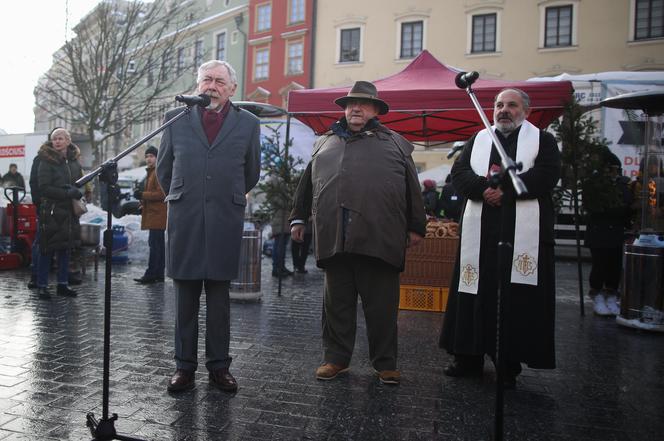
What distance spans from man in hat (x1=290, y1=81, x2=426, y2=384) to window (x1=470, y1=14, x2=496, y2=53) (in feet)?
75.4

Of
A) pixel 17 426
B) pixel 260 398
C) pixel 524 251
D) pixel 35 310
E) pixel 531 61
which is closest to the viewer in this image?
pixel 17 426

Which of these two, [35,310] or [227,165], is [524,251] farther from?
[35,310]

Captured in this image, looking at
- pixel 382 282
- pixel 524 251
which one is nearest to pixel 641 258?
pixel 524 251

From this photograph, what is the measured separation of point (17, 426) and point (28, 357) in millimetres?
1431

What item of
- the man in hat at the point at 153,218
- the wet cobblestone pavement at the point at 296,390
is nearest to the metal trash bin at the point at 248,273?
the wet cobblestone pavement at the point at 296,390

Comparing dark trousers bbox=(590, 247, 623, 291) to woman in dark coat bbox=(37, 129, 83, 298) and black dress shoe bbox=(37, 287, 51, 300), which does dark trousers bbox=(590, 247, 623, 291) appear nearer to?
woman in dark coat bbox=(37, 129, 83, 298)

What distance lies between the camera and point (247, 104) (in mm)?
8508

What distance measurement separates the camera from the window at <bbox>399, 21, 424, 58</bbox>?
86.4ft

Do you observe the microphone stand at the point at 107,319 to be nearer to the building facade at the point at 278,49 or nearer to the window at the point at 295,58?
the building facade at the point at 278,49

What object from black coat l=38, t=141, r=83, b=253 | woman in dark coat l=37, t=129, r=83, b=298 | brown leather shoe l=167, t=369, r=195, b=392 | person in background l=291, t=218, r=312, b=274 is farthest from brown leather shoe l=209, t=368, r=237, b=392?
person in background l=291, t=218, r=312, b=274

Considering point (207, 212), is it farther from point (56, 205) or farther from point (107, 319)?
point (56, 205)

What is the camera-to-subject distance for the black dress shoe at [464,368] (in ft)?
13.5

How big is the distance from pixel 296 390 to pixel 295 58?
92.8ft

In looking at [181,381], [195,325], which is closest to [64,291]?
[195,325]
